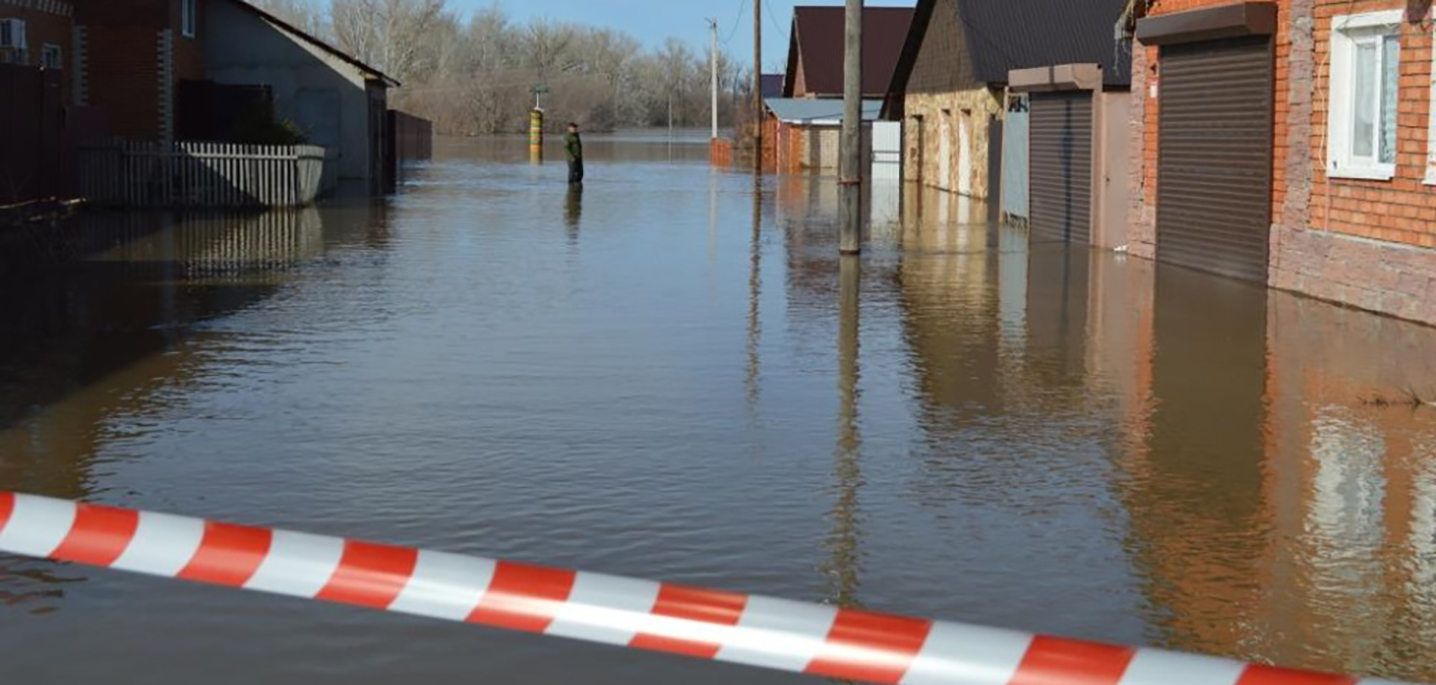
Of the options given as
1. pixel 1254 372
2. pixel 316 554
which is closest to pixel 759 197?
pixel 1254 372

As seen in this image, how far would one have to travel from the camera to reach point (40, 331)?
50.5 ft

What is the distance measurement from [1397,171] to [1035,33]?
2722 centimetres

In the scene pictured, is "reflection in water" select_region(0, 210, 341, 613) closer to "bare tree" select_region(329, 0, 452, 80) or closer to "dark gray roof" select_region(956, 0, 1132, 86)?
"dark gray roof" select_region(956, 0, 1132, 86)

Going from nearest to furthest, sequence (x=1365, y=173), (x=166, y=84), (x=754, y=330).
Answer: (x=754, y=330), (x=1365, y=173), (x=166, y=84)

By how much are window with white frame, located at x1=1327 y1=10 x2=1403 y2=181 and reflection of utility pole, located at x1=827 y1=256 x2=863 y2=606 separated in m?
4.70

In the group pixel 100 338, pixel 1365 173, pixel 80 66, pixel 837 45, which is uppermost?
pixel 837 45

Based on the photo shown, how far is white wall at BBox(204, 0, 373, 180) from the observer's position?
A: 43.6 meters

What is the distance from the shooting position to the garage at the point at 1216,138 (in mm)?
20375

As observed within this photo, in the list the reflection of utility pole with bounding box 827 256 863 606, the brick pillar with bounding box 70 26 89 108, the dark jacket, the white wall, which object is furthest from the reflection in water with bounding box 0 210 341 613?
the dark jacket

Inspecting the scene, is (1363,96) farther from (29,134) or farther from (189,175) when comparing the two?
(189,175)

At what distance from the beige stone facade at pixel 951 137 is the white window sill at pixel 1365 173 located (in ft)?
60.3

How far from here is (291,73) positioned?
44.2 meters

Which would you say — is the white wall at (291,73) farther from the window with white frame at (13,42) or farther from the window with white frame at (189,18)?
the window with white frame at (13,42)

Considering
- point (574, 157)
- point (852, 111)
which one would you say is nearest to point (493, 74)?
point (574, 157)
